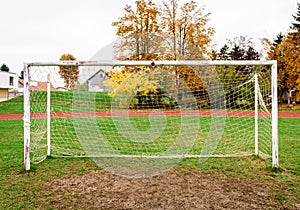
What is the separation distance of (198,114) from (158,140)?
3404 millimetres

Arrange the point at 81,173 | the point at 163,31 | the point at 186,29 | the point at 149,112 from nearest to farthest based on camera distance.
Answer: the point at 81,173
the point at 149,112
the point at 186,29
the point at 163,31

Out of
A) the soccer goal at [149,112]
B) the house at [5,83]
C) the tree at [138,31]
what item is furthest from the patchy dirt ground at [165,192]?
the house at [5,83]

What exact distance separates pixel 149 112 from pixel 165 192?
24.1 ft

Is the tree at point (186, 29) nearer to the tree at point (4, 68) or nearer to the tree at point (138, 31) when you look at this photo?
the tree at point (138, 31)

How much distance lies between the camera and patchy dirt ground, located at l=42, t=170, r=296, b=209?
2.91 m

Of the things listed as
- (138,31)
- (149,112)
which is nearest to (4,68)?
(138,31)

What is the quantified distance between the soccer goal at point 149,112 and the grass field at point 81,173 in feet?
0.94

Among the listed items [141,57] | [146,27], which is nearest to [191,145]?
[141,57]

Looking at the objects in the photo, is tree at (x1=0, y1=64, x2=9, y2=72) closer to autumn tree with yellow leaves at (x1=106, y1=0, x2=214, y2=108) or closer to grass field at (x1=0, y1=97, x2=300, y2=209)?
autumn tree with yellow leaves at (x1=106, y1=0, x2=214, y2=108)

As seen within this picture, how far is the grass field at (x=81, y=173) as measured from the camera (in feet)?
9.99

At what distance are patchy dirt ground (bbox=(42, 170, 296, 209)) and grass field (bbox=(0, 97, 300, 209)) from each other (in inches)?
1.6

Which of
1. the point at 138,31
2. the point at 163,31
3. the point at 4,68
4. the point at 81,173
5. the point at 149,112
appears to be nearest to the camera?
the point at 81,173

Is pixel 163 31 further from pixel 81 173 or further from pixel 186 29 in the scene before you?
pixel 81 173

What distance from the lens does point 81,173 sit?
4172 millimetres
